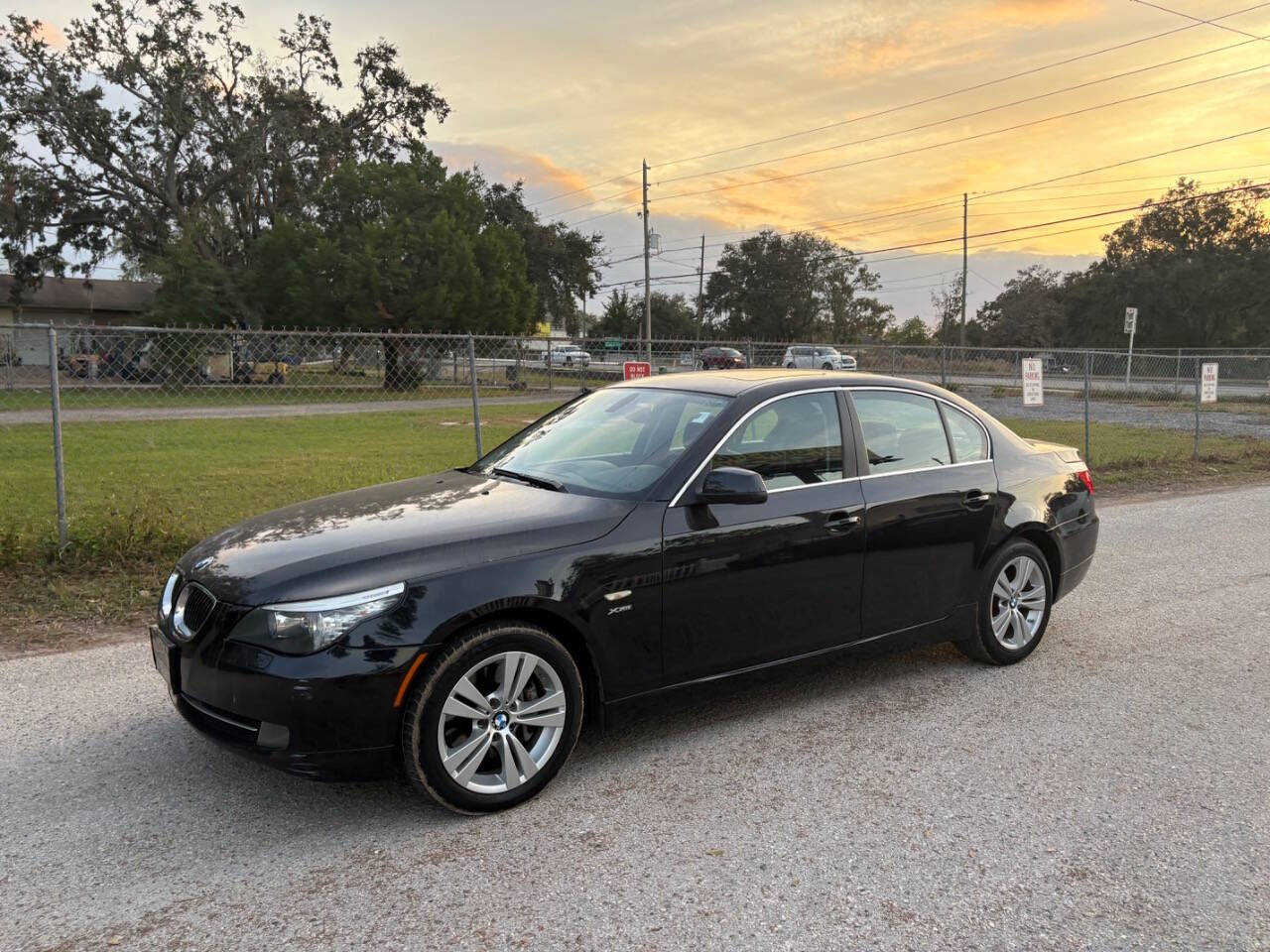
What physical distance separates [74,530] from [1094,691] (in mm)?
7094

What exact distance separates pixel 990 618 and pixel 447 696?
9.84ft

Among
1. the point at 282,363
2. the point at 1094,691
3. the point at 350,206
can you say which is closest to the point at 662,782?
the point at 1094,691

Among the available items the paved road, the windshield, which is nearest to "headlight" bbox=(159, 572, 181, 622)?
the windshield

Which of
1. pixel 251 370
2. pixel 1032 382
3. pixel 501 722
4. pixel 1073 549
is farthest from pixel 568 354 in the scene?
pixel 501 722

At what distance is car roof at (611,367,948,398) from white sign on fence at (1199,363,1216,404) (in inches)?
472

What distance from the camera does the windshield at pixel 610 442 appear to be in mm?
3885

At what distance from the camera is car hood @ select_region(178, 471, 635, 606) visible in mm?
3098

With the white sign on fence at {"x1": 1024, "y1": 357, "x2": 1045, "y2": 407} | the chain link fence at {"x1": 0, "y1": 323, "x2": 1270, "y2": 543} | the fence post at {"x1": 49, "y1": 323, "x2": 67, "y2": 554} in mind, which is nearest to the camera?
the fence post at {"x1": 49, "y1": 323, "x2": 67, "y2": 554}

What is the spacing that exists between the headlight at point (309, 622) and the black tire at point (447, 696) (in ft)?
0.98

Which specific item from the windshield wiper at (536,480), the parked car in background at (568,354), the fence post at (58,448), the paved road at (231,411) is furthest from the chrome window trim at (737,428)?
the paved road at (231,411)

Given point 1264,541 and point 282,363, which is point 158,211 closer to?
point 282,363

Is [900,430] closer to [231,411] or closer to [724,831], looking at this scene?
[724,831]

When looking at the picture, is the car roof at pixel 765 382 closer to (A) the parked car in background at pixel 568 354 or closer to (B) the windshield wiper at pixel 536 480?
(B) the windshield wiper at pixel 536 480

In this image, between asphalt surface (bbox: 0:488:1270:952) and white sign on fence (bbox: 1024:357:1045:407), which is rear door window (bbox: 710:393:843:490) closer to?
asphalt surface (bbox: 0:488:1270:952)
